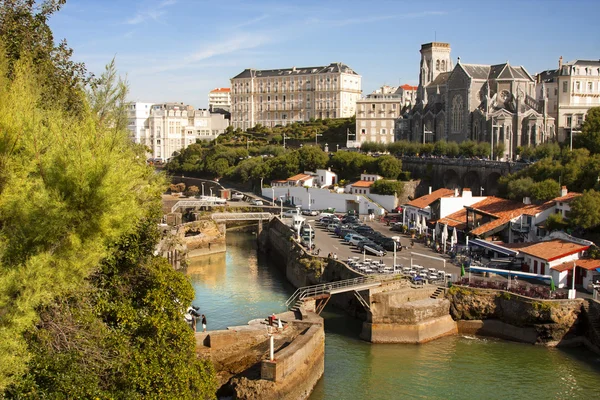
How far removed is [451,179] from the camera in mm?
72750

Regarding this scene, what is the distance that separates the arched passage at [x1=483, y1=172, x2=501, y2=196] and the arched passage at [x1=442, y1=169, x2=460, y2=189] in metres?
4.70

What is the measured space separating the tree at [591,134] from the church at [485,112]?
11.2m

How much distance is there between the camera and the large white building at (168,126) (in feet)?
449

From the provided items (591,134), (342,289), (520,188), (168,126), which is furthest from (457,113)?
(168,126)

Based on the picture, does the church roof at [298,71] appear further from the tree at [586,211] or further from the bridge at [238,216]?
the tree at [586,211]

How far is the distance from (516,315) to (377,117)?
79.2 m

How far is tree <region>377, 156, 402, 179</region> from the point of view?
74375 mm

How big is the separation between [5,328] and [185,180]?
9127 cm

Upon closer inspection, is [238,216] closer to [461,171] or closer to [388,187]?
[388,187]

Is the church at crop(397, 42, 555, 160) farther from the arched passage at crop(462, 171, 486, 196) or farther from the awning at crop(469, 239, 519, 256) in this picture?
the awning at crop(469, 239, 519, 256)

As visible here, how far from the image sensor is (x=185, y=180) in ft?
344

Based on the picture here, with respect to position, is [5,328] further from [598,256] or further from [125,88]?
[598,256]

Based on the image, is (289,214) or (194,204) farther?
(194,204)

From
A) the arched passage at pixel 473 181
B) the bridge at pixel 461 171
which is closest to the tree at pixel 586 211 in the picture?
the bridge at pixel 461 171
